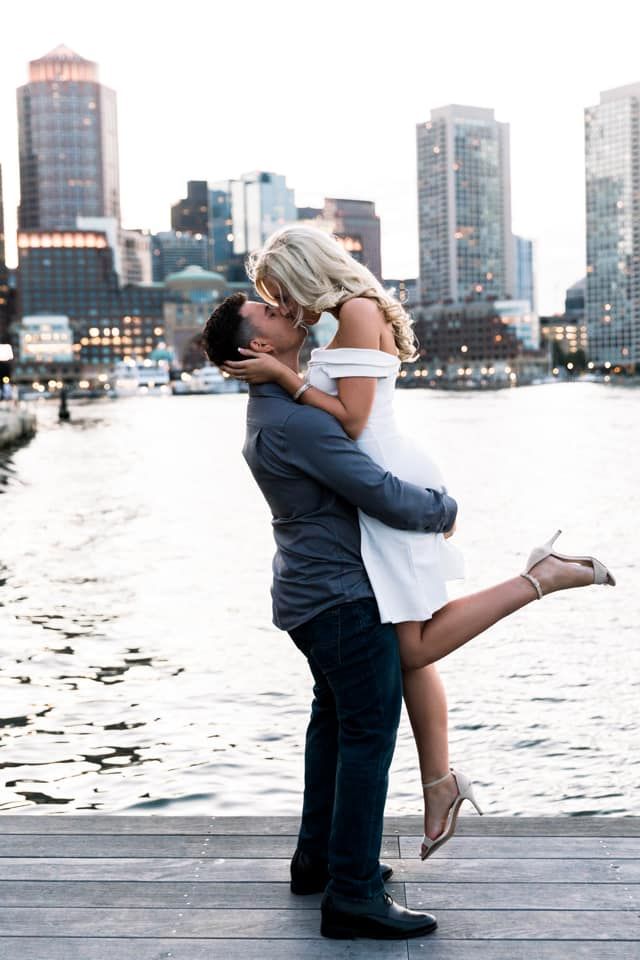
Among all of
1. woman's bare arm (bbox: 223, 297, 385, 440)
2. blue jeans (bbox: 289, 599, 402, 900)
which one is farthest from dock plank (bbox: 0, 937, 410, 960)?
woman's bare arm (bbox: 223, 297, 385, 440)

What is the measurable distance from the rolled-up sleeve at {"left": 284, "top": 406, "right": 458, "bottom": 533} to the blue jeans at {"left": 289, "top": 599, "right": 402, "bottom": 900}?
0.95 feet

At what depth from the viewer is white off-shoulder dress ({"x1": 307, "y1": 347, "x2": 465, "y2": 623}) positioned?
3.54 m

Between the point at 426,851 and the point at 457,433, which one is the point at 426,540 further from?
the point at 457,433

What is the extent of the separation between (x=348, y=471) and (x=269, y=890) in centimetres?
134

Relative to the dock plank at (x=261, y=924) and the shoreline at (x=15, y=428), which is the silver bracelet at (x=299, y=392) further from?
the shoreline at (x=15, y=428)

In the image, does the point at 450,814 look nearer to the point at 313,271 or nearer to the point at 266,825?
the point at 266,825

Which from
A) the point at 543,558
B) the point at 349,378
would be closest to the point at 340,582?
the point at 349,378

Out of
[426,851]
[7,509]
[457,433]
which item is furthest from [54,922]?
[457,433]

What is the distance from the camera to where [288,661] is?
11117 millimetres

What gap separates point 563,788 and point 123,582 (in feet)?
29.0

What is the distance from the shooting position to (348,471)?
3.48m

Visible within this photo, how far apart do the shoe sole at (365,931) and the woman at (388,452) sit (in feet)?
1.27

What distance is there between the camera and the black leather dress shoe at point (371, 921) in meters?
3.46

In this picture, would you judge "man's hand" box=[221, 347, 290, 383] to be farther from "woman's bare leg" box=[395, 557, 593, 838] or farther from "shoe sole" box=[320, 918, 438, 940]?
"shoe sole" box=[320, 918, 438, 940]
